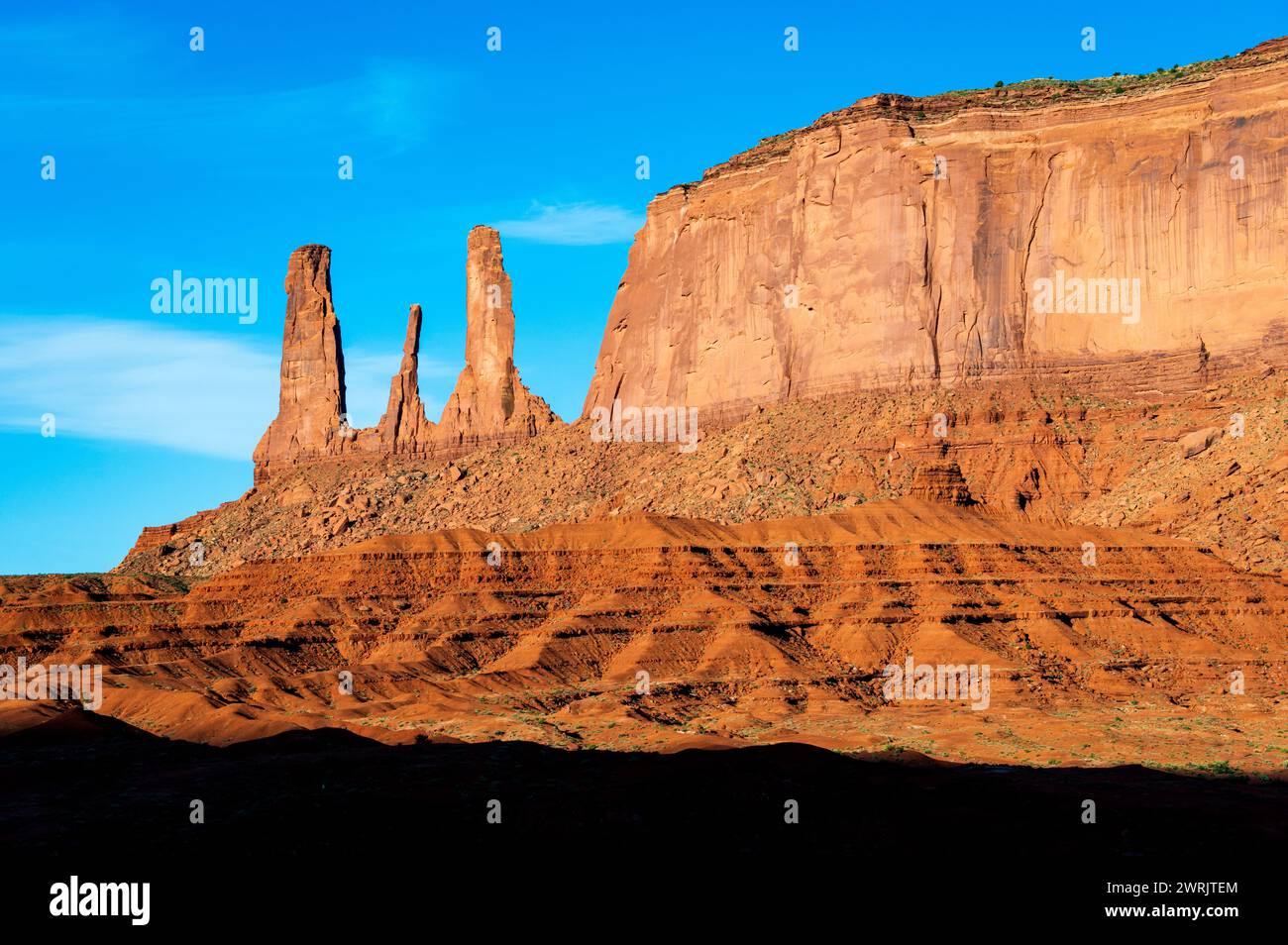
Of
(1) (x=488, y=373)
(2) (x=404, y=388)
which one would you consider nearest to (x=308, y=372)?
(2) (x=404, y=388)

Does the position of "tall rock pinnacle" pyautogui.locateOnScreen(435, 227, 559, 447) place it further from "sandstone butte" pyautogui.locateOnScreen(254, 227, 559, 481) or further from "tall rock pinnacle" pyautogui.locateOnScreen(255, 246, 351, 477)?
"tall rock pinnacle" pyautogui.locateOnScreen(255, 246, 351, 477)

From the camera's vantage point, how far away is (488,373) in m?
147

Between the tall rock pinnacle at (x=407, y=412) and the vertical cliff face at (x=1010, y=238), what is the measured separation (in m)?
34.9

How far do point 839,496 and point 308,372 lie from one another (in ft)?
287

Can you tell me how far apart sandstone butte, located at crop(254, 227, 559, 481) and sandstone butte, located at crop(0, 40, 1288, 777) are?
43 centimetres

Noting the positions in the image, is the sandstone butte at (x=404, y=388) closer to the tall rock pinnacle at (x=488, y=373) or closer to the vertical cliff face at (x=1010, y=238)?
the tall rock pinnacle at (x=488, y=373)

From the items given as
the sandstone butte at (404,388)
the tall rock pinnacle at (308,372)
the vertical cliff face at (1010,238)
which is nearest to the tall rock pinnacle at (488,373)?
the sandstone butte at (404,388)

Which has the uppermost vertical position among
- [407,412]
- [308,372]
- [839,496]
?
[308,372]

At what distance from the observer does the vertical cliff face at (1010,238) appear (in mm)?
100625

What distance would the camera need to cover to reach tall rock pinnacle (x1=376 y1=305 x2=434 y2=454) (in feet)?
486

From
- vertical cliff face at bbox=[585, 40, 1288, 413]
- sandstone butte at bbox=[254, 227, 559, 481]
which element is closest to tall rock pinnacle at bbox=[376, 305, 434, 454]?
sandstone butte at bbox=[254, 227, 559, 481]

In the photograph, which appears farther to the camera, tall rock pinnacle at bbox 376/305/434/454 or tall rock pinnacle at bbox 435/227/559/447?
tall rock pinnacle at bbox 376/305/434/454

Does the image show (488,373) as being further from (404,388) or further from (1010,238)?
(1010,238)
